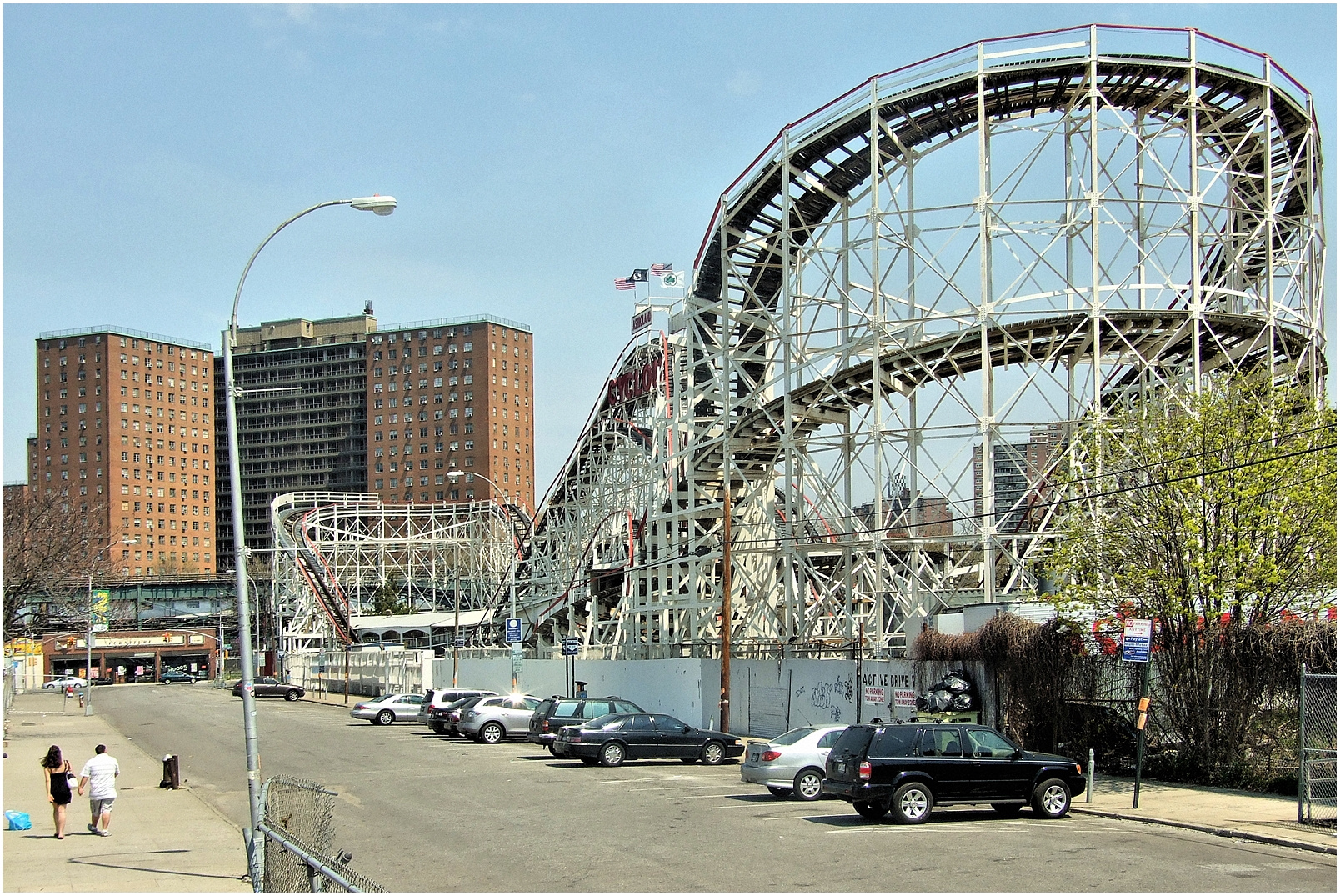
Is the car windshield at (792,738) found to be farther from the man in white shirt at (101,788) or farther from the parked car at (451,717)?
the parked car at (451,717)

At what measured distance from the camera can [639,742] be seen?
29.7 m

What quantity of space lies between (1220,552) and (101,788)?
18298 mm

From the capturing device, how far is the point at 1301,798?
17.8 metres

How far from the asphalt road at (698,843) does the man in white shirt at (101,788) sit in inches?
89.4

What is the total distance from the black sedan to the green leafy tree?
30.4 feet

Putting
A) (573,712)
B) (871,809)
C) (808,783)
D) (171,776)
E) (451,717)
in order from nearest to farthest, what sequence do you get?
(871,809), (808,783), (171,776), (573,712), (451,717)

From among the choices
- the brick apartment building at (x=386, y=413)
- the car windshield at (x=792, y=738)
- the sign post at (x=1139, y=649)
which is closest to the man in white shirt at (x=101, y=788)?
the car windshield at (x=792, y=738)

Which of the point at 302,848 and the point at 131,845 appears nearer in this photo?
the point at 302,848

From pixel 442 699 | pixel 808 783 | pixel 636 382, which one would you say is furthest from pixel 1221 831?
pixel 636 382

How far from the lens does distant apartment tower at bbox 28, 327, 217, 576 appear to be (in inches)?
6339

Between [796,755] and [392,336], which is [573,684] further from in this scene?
[392,336]

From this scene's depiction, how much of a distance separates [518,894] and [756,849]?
385 centimetres

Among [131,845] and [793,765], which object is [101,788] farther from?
[793,765]

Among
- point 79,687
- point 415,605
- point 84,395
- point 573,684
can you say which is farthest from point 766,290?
point 84,395
